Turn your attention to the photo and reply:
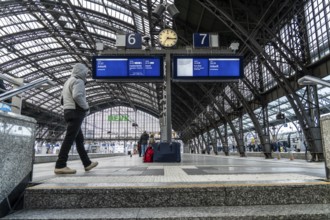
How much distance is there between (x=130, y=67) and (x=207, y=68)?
2.73 meters

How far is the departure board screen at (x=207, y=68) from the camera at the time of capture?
955 cm

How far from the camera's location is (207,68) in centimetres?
962

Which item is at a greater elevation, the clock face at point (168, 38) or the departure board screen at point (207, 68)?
the clock face at point (168, 38)

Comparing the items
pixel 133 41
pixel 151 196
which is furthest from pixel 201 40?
pixel 151 196

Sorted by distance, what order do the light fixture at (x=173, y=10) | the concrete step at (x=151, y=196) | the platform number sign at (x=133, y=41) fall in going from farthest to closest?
the light fixture at (x=173, y=10), the platform number sign at (x=133, y=41), the concrete step at (x=151, y=196)

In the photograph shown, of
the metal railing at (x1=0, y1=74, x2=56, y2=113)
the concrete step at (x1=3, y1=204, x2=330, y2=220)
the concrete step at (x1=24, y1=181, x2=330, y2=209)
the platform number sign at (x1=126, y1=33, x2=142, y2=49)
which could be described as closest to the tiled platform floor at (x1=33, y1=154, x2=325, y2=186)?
the concrete step at (x1=24, y1=181, x2=330, y2=209)

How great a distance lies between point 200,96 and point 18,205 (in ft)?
92.5

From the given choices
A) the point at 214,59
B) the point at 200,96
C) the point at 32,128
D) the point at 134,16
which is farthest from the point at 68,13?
the point at 32,128

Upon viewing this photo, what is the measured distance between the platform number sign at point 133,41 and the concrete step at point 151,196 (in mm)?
7894

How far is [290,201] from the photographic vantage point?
261 cm

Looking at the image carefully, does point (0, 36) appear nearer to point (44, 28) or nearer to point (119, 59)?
point (44, 28)

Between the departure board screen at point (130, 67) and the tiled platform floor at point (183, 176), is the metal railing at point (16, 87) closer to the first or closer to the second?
the tiled platform floor at point (183, 176)

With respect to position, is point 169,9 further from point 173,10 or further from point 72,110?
point 72,110

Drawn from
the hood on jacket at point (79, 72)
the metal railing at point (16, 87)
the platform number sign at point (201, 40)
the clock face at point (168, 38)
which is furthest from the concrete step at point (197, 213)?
the clock face at point (168, 38)
